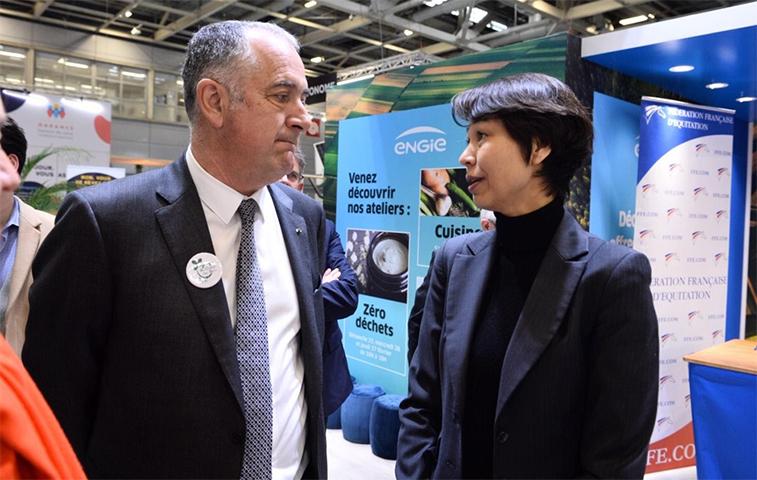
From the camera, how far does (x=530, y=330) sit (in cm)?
136

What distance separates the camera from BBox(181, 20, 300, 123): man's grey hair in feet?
4.62

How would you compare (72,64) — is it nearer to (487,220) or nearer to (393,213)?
(393,213)

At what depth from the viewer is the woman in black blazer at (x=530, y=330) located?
1.30 metres

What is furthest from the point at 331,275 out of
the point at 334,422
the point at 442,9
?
the point at 442,9

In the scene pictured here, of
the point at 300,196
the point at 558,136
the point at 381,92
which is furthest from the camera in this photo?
the point at 381,92

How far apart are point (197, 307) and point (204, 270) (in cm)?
9

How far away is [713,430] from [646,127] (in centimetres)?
188

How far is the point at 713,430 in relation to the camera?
343 cm

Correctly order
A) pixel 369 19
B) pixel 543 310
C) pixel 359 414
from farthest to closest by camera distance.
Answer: pixel 369 19, pixel 359 414, pixel 543 310

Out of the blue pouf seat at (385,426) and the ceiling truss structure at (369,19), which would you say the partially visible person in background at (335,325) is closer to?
the blue pouf seat at (385,426)

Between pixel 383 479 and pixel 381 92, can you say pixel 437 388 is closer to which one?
pixel 383 479

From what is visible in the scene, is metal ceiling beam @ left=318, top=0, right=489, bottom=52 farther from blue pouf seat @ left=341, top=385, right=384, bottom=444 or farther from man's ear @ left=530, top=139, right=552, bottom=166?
man's ear @ left=530, top=139, right=552, bottom=166

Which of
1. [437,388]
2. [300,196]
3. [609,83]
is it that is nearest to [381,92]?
[609,83]

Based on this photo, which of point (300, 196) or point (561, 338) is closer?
point (561, 338)
